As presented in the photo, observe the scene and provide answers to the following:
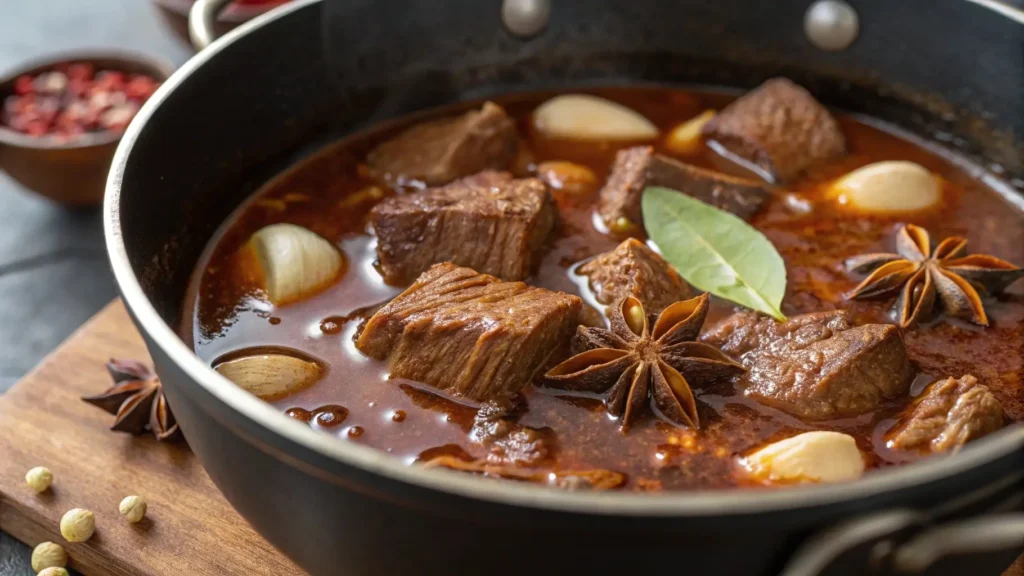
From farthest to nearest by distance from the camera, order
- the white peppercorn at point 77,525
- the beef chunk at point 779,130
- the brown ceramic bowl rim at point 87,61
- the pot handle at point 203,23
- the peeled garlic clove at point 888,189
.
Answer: the brown ceramic bowl rim at point 87,61
the beef chunk at point 779,130
the peeled garlic clove at point 888,189
the pot handle at point 203,23
the white peppercorn at point 77,525

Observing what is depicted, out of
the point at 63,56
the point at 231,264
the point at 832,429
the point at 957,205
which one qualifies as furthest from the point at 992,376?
the point at 63,56

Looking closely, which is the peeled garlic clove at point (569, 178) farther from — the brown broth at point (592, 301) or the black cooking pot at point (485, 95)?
the black cooking pot at point (485, 95)

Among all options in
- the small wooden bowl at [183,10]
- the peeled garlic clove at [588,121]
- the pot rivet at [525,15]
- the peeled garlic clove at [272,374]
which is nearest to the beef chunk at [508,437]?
the peeled garlic clove at [272,374]

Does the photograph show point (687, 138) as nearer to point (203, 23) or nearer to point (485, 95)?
point (485, 95)

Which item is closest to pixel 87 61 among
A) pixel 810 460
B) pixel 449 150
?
pixel 449 150

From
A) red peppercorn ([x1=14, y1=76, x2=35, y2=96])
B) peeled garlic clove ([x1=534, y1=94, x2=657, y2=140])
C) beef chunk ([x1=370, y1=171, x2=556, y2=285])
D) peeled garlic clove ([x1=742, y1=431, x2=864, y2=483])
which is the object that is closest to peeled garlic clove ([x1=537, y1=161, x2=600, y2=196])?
peeled garlic clove ([x1=534, y1=94, x2=657, y2=140])

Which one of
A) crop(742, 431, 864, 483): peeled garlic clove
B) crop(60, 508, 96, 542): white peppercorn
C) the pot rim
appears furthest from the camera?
crop(60, 508, 96, 542): white peppercorn

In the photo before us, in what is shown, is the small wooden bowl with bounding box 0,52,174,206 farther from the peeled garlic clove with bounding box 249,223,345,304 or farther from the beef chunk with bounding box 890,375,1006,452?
the beef chunk with bounding box 890,375,1006,452
